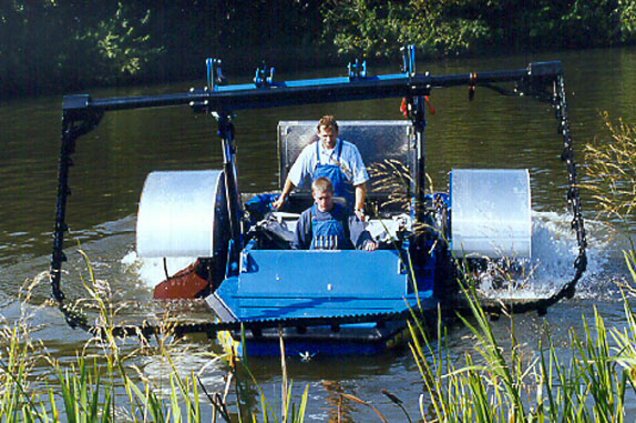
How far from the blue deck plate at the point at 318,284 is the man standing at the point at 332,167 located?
1.27 m

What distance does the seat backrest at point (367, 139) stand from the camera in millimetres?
12234

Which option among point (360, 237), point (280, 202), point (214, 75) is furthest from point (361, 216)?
point (214, 75)

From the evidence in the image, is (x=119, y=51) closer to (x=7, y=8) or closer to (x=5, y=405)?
(x=7, y=8)

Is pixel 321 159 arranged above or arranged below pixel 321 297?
above

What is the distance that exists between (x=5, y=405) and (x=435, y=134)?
1856 cm

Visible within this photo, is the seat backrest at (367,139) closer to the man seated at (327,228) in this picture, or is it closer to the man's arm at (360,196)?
the man's arm at (360,196)

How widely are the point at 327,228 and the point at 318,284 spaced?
0.73 m

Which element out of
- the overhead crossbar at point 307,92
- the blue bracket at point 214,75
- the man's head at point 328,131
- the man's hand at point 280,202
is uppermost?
the blue bracket at point 214,75

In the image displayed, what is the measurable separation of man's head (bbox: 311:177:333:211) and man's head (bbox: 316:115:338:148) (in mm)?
1175

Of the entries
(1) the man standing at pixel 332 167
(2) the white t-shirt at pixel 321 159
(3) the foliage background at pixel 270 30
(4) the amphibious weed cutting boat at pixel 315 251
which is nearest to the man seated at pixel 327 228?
(4) the amphibious weed cutting boat at pixel 315 251

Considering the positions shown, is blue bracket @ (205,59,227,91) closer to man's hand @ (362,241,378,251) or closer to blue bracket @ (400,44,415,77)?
blue bracket @ (400,44,415,77)

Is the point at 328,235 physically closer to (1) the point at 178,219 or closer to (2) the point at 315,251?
(2) the point at 315,251

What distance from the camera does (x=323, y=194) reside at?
974 centimetres

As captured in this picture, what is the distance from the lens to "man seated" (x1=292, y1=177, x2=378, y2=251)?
9758 mm
